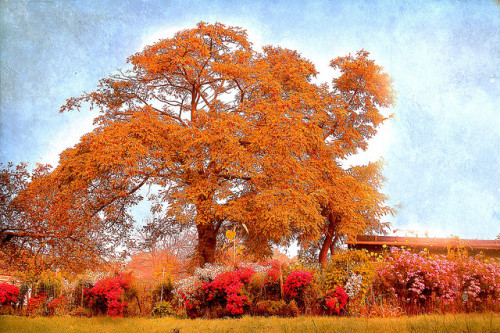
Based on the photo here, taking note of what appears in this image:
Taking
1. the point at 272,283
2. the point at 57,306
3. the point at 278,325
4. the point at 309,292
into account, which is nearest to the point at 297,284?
the point at 309,292

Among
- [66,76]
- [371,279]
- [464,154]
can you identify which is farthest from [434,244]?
[66,76]

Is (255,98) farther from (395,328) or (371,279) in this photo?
(395,328)

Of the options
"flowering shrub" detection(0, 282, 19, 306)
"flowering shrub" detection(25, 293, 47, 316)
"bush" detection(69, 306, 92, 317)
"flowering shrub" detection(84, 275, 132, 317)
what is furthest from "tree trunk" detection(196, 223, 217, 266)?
"flowering shrub" detection(0, 282, 19, 306)

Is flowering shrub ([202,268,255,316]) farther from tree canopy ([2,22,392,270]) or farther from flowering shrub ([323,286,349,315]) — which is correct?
tree canopy ([2,22,392,270])

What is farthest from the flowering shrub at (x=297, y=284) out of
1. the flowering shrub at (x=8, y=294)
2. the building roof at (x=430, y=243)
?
the flowering shrub at (x=8, y=294)

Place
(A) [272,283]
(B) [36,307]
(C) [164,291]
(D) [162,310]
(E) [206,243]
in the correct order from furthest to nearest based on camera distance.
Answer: (E) [206,243]
(C) [164,291]
(B) [36,307]
(D) [162,310]
(A) [272,283]

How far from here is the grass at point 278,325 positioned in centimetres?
601

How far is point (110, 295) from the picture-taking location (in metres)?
9.54

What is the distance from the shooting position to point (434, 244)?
39.9 ft

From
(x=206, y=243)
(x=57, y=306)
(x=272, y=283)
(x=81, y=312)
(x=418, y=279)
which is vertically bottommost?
(x=81, y=312)

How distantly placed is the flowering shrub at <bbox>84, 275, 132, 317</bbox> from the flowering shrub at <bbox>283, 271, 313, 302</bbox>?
12.8 feet

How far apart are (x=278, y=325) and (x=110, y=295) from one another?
453 centimetres

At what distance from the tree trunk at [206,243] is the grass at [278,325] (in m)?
4.91

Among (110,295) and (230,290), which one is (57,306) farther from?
(230,290)
